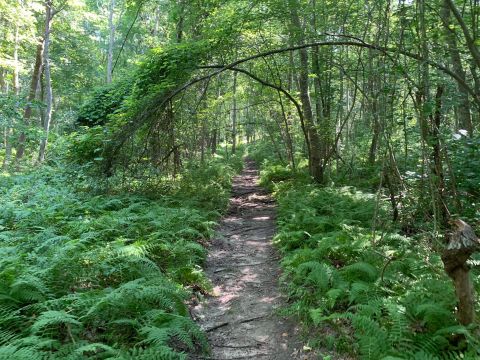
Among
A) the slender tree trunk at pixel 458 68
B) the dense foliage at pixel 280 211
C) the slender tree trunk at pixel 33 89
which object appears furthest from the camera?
Answer: the slender tree trunk at pixel 33 89

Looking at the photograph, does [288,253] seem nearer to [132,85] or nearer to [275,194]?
[275,194]

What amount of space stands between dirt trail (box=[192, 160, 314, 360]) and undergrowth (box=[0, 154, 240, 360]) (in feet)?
1.20

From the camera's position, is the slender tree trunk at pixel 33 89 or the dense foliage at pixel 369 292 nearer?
the dense foliage at pixel 369 292

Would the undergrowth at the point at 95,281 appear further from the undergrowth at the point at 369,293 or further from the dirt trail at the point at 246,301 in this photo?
the undergrowth at the point at 369,293

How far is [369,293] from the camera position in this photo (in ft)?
16.2

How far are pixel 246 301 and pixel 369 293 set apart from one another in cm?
195

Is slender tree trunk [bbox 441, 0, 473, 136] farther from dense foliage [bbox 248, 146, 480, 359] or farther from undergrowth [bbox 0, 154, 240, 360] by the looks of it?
undergrowth [bbox 0, 154, 240, 360]

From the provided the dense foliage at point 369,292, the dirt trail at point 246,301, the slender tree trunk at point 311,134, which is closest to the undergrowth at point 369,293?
the dense foliage at point 369,292

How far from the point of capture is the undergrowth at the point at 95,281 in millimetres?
3811

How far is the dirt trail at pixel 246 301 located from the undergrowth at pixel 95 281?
1.20 ft

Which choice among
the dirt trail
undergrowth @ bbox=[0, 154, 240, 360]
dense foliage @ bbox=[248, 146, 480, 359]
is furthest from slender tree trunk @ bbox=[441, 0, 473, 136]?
undergrowth @ bbox=[0, 154, 240, 360]

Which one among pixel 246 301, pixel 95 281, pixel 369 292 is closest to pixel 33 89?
pixel 95 281

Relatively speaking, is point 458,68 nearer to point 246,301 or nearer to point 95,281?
point 246,301

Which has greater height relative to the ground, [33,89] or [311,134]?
[33,89]
